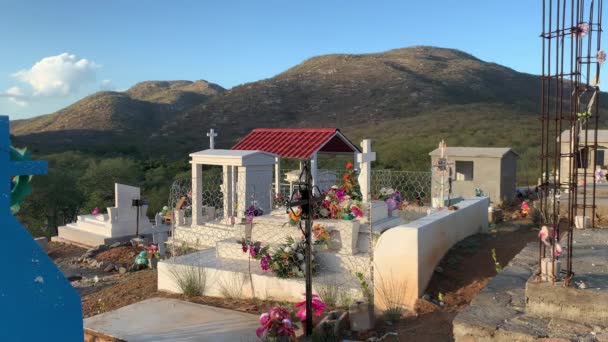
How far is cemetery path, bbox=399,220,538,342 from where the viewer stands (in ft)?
15.8

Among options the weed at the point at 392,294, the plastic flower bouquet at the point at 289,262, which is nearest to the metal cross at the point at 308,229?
the weed at the point at 392,294

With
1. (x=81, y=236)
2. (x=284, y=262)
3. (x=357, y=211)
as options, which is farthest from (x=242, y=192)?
(x=81, y=236)

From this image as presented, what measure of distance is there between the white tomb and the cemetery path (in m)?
10.1

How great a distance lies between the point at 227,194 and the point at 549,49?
29.1 ft

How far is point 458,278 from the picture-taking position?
602cm

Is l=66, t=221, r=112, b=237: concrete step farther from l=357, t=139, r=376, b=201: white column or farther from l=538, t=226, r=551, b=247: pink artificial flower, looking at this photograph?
l=538, t=226, r=551, b=247: pink artificial flower

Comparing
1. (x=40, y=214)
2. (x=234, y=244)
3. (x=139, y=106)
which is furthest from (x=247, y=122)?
(x=234, y=244)

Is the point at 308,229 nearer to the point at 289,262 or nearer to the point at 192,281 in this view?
the point at 289,262

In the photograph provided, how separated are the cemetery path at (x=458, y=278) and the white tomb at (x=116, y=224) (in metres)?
10.1

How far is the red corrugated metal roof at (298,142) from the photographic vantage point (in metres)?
10.5

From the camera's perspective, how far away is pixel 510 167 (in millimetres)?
14992

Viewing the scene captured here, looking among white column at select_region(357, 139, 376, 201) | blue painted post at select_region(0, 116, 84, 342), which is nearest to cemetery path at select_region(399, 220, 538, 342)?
white column at select_region(357, 139, 376, 201)

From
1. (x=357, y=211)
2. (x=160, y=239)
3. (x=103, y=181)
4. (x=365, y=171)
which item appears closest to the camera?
(x=357, y=211)

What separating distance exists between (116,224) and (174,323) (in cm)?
950
